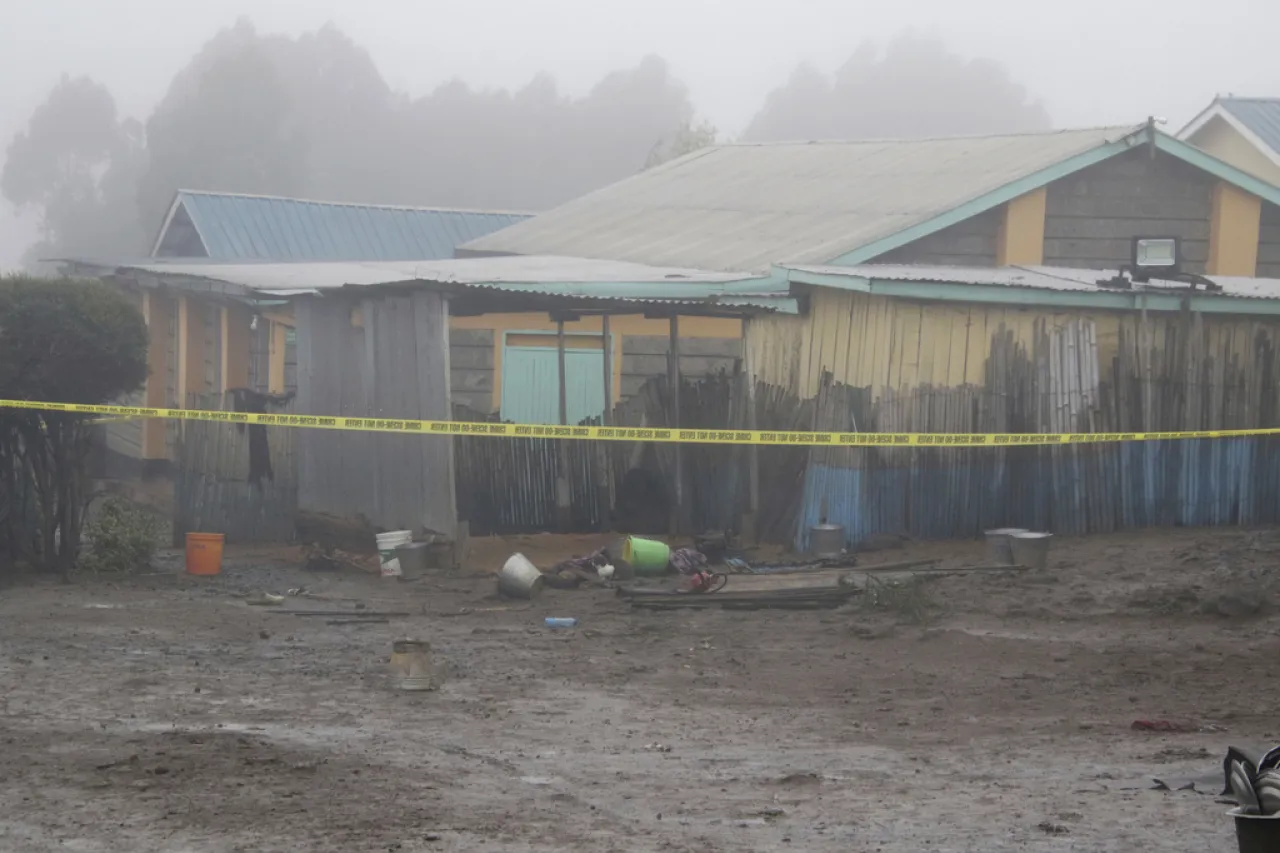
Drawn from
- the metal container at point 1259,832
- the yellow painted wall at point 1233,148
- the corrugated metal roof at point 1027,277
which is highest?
the yellow painted wall at point 1233,148

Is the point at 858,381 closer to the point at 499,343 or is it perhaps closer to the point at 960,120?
the point at 499,343

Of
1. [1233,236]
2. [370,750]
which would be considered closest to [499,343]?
[1233,236]

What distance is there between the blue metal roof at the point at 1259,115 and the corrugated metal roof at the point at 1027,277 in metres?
12.8

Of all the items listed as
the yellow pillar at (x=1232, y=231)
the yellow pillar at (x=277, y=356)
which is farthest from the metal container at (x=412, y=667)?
the yellow pillar at (x=1232, y=231)

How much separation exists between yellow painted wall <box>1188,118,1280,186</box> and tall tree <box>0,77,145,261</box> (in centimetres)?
4586

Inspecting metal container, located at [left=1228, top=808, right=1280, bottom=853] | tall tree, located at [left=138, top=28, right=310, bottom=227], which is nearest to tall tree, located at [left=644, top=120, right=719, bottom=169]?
tall tree, located at [left=138, top=28, right=310, bottom=227]

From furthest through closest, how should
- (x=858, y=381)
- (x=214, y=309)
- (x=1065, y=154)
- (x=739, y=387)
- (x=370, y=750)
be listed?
(x=214, y=309)
(x=1065, y=154)
(x=739, y=387)
(x=858, y=381)
(x=370, y=750)

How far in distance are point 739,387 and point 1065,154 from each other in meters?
5.04

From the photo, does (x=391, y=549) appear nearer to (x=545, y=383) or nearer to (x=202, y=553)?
(x=202, y=553)

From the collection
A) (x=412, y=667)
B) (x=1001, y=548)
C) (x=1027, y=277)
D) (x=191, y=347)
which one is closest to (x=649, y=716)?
(x=412, y=667)

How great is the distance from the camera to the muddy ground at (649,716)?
6.42 metres

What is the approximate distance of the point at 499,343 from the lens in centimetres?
2031

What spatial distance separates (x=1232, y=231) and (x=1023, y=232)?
3.08m

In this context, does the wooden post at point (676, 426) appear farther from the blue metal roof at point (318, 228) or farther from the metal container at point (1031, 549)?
the blue metal roof at point (318, 228)
